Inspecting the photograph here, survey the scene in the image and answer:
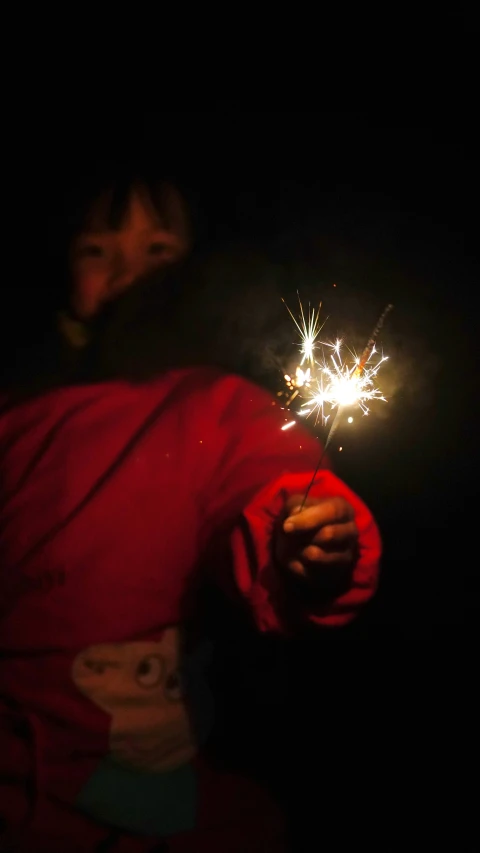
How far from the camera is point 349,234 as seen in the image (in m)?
1.46

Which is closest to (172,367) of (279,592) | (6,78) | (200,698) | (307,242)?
(307,242)

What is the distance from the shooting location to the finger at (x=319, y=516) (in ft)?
3.31

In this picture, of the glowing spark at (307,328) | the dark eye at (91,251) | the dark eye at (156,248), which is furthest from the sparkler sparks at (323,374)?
the dark eye at (91,251)

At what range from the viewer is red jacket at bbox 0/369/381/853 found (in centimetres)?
106

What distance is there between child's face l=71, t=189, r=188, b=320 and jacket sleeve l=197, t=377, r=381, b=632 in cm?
44

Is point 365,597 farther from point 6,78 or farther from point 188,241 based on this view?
point 6,78

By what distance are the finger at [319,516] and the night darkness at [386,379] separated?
339 millimetres

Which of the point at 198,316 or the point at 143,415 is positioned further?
the point at 198,316

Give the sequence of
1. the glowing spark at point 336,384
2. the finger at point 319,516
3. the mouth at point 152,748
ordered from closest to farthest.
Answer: the finger at point 319,516, the mouth at point 152,748, the glowing spark at point 336,384

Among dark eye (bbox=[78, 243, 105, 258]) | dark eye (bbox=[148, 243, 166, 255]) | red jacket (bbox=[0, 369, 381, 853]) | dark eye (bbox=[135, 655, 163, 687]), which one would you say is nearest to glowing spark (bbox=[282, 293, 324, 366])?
red jacket (bbox=[0, 369, 381, 853])

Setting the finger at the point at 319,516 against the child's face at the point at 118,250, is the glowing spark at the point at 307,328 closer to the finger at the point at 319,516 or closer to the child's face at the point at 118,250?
the child's face at the point at 118,250

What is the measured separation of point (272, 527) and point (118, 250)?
685mm

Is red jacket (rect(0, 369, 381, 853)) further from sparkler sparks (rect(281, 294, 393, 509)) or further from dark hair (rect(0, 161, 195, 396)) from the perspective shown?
dark hair (rect(0, 161, 195, 396))

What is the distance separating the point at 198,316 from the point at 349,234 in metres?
0.39
